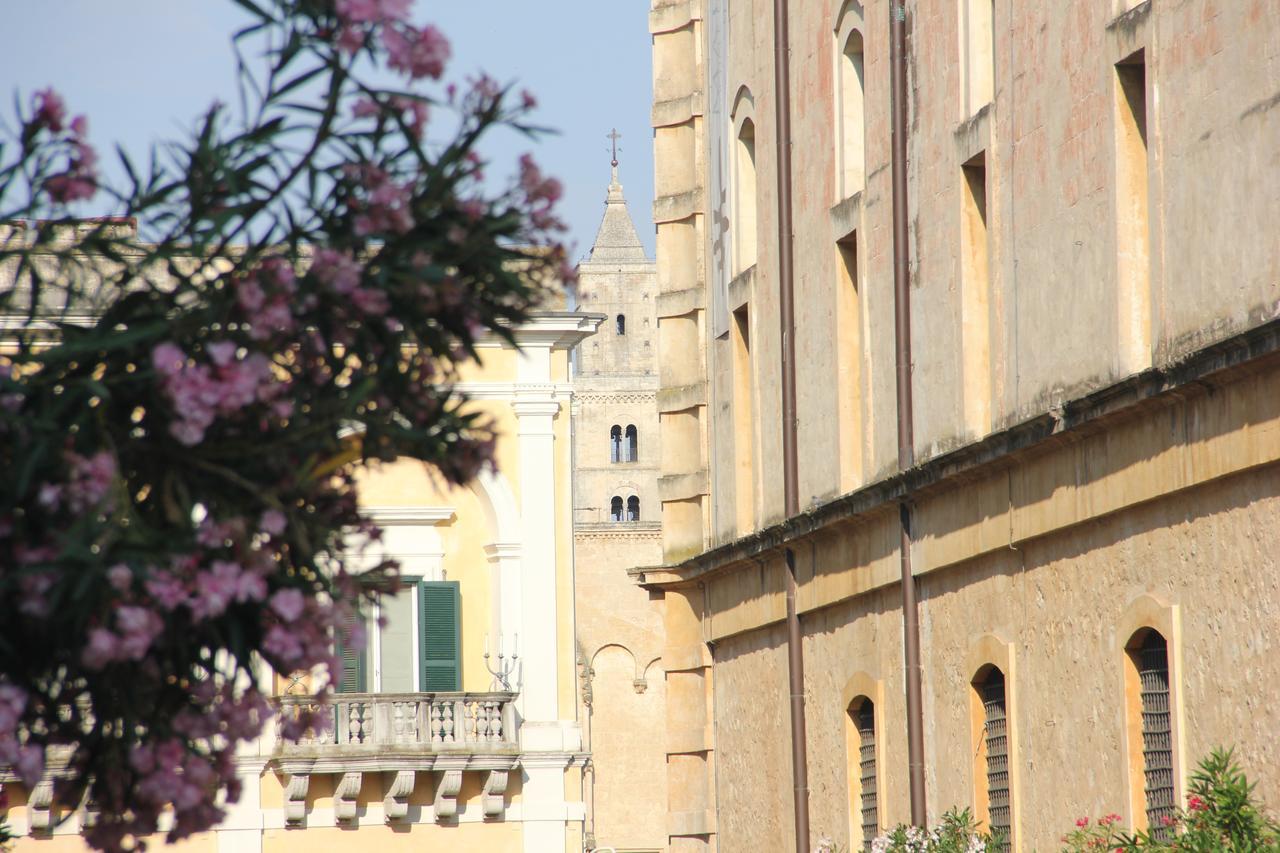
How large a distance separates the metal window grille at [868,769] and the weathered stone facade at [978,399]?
0.10m

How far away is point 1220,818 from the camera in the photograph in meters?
13.2

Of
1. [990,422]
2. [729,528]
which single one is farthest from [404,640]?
[990,422]

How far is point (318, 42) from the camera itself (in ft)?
24.8

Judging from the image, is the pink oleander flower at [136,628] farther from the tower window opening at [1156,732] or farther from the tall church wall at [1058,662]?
the tower window opening at [1156,732]

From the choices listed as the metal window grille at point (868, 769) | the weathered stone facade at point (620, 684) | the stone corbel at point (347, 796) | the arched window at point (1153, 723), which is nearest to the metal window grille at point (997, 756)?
the arched window at point (1153, 723)

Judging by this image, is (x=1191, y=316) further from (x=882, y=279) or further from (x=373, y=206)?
(x=373, y=206)

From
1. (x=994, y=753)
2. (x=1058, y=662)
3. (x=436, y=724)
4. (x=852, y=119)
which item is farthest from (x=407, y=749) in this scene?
(x=1058, y=662)

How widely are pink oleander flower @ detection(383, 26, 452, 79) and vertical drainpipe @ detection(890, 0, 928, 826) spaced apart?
12847 mm

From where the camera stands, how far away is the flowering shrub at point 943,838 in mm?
18031

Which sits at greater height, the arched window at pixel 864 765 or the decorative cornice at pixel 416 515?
the decorative cornice at pixel 416 515

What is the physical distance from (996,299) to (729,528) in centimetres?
800

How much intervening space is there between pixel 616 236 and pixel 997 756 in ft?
396

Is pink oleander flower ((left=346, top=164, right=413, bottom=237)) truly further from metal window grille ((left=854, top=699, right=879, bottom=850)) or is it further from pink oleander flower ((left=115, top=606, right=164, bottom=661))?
metal window grille ((left=854, top=699, right=879, bottom=850))

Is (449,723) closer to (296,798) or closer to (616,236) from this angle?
(296,798)
